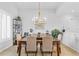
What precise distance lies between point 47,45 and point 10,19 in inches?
50.1

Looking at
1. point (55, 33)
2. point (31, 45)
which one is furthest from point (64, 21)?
point (31, 45)

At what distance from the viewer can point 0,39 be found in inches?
151

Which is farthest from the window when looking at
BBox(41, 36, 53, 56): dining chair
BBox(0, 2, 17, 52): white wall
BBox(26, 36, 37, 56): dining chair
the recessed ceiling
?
BBox(41, 36, 53, 56): dining chair

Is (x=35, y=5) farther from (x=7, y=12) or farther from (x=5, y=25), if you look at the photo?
(x=5, y=25)

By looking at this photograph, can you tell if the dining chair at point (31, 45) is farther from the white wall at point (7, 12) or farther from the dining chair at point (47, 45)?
the white wall at point (7, 12)

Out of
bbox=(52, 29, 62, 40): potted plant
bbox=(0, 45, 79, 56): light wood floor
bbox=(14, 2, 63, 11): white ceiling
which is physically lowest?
bbox=(0, 45, 79, 56): light wood floor

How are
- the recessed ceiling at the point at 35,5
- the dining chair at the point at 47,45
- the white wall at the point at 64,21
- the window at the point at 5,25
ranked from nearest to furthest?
the recessed ceiling at the point at 35,5, the window at the point at 5,25, the white wall at the point at 64,21, the dining chair at the point at 47,45

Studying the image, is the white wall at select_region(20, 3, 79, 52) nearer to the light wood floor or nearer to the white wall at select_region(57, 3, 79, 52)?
the white wall at select_region(57, 3, 79, 52)

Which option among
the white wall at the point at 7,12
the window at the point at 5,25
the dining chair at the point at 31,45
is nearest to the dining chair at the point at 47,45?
the dining chair at the point at 31,45

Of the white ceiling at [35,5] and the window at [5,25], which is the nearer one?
the white ceiling at [35,5]

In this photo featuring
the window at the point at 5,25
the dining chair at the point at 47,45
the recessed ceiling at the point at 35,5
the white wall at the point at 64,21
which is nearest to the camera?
the recessed ceiling at the point at 35,5

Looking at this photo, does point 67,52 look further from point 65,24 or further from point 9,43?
point 9,43

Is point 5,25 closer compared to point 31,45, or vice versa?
point 5,25

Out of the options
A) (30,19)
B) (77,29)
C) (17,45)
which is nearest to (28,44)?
(17,45)
